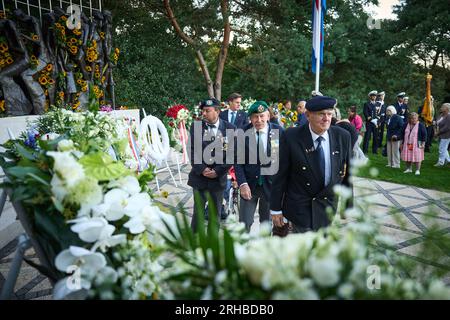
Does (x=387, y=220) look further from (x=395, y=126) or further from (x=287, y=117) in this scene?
(x=395, y=126)

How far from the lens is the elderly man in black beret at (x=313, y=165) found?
2.89 m

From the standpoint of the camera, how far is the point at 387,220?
5508mm

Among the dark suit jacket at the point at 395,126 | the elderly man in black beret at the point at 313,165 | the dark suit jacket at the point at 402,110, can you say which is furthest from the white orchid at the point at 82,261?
the dark suit jacket at the point at 402,110

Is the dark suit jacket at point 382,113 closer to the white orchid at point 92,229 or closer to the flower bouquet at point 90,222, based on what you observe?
the flower bouquet at point 90,222

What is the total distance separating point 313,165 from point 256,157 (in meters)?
1.13

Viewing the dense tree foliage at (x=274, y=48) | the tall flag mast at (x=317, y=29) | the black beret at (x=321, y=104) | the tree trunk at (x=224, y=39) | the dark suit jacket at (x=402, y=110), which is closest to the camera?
the black beret at (x=321, y=104)

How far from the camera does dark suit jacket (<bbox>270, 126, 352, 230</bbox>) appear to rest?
2.90m

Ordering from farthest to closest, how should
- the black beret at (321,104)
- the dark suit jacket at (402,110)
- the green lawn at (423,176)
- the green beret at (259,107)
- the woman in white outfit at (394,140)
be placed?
1. the dark suit jacket at (402,110)
2. the woman in white outfit at (394,140)
3. the green lawn at (423,176)
4. the green beret at (259,107)
5. the black beret at (321,104)

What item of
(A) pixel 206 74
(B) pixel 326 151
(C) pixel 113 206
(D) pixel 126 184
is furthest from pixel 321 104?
(A) pixel 206 74

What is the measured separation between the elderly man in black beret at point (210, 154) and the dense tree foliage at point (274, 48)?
40.0 feet

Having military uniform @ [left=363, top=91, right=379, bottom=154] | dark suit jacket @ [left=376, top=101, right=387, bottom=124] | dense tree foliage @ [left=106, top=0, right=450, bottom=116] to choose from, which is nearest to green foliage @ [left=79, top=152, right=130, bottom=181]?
military uniform @ [left=363, top=91, right=379, bottom=154]

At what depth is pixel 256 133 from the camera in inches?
157

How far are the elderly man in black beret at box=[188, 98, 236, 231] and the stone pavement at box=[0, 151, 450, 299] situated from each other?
521mm
